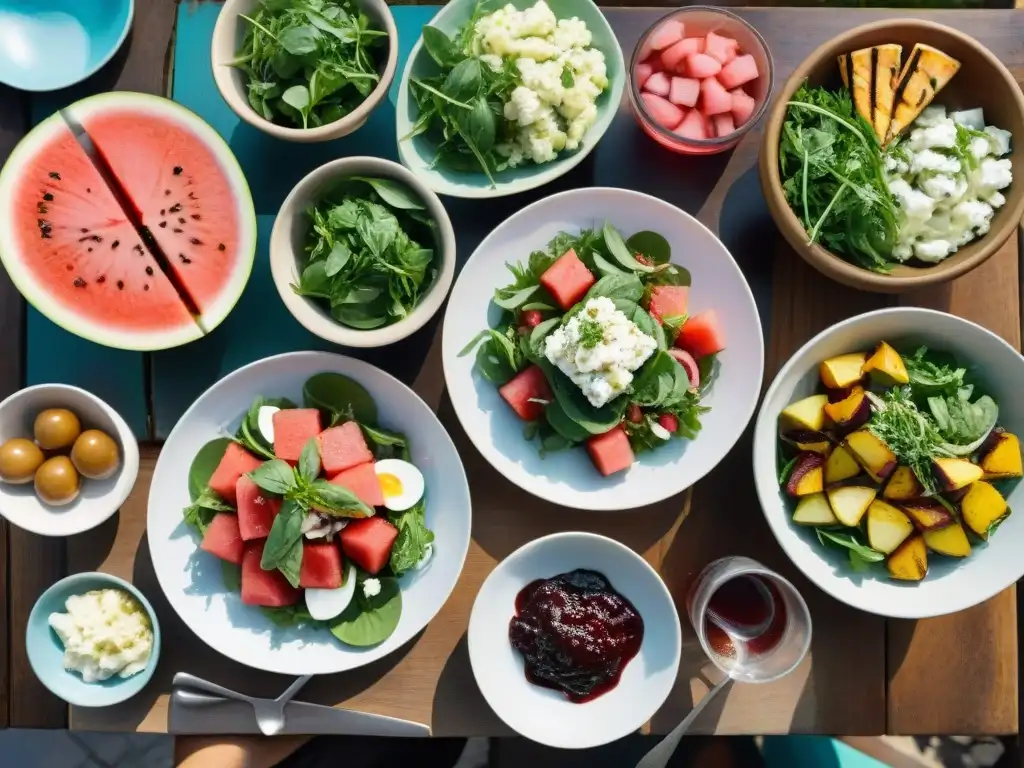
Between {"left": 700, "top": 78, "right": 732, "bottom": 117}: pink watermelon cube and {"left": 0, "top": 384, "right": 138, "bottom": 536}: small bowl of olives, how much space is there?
1.39m

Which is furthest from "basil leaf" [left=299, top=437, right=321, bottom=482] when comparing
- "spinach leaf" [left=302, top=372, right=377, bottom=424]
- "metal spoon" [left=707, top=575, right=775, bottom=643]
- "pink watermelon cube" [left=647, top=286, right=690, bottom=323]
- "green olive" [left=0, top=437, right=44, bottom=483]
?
"metal spoon" [left=707, top=575, right=775, bottom=643]

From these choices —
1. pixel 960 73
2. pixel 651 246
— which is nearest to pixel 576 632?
pixel 651 246

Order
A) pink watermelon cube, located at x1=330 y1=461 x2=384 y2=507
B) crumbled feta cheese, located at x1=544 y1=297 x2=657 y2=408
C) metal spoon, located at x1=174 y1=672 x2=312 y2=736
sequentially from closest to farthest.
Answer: crumbled feta cheese, located at x1=544 y1=297 x2=657 y2=408
pink watermelon cube, located at x1=330 y1=461 x2=384 y2=507
metal spoon, located at x1=174 y1=672 x2=312 y2=736

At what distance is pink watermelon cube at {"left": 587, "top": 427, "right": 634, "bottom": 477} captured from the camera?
5.25 ft

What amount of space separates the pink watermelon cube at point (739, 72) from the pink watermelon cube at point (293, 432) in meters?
1.11

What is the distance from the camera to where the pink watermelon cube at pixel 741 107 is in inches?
66.0

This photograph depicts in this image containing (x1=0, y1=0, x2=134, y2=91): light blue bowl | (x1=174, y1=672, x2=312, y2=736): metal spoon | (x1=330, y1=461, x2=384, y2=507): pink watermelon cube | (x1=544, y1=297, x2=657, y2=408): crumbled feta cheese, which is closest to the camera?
(x1=544, y1=297, x2=657, y2=408): crumbled feta cheese

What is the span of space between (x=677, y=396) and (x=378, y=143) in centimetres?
89

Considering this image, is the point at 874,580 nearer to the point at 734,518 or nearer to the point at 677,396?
the point at 734,518

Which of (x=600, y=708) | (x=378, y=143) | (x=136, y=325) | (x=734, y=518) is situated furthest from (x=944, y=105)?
(x=136, y=325)

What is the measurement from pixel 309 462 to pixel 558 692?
0.71 metres

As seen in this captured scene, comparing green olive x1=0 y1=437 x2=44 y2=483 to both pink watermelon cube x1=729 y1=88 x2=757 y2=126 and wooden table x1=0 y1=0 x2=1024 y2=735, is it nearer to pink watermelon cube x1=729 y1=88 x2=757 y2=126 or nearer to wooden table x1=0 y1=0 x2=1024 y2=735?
wooden table x1=0 y1=0 x2=1024 y2=735

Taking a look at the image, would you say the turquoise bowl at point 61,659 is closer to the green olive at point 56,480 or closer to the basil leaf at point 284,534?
the green olive at point 56,480

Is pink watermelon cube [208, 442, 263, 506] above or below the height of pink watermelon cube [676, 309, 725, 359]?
below
